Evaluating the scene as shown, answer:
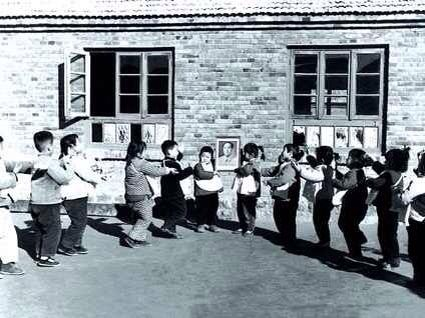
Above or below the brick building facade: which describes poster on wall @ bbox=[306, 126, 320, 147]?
below

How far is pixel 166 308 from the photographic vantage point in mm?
6473

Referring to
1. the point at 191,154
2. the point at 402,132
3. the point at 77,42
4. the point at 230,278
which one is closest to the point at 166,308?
the point at 230,278

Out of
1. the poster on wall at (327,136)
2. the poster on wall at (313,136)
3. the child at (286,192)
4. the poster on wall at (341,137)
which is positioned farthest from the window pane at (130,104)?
the child at (286,192)

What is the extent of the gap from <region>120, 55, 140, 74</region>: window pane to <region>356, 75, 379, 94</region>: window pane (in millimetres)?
4485

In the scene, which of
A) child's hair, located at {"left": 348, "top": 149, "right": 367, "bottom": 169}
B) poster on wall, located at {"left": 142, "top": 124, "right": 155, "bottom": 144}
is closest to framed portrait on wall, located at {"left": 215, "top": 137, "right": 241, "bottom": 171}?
poster on wall, located at {"left": 142, "top": 124, "right": 155, "bottom": 144}

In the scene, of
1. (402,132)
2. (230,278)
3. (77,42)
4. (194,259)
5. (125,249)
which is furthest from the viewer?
(77,42)

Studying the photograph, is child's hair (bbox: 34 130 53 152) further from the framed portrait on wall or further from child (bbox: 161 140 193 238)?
the framed portrait on wall

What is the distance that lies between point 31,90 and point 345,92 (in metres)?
6.47

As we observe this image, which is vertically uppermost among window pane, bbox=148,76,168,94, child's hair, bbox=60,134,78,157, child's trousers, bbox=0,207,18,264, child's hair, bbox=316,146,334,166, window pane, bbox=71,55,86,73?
window pane, bbox=71,55,86,73

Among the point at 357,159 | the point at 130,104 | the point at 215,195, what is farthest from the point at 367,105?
A: the point at 130,104

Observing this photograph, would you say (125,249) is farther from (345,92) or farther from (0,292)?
(345,92)

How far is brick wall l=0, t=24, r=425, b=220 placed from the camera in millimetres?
12219

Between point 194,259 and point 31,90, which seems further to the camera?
point 31,90

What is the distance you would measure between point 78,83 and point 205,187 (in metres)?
4.38
